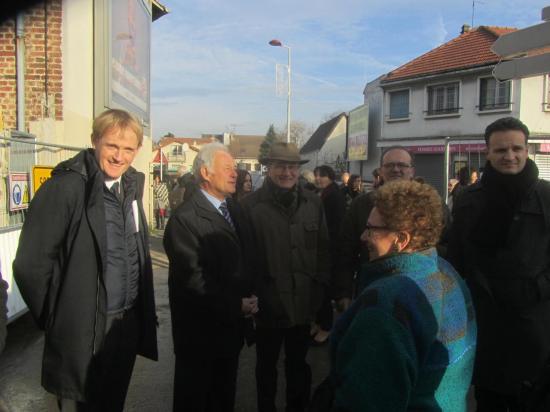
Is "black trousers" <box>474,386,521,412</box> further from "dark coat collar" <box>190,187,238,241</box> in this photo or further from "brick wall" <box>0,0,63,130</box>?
"brick wall" <box>0,0,63,130</box>

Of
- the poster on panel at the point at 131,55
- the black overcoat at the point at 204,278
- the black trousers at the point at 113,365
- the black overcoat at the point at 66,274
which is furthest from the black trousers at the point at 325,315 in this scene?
the poster on panel at the point at 131,55

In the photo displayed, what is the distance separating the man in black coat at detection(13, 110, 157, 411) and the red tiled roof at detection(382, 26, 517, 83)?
79.4 ft

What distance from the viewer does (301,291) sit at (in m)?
3.50

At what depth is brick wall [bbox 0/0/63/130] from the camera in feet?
28.9

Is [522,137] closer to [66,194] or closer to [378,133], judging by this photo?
[66,194]

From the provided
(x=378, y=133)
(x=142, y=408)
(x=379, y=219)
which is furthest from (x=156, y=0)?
(x=378, y=133)

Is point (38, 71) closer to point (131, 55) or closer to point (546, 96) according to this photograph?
point (131, 55)

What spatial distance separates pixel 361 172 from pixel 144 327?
31102 mm

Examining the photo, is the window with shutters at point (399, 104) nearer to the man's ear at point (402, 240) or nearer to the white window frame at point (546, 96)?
the white window frame at point (546, 96)

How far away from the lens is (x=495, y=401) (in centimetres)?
282

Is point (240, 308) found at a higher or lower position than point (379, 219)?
lower

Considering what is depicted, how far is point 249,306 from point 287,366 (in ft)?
2.50

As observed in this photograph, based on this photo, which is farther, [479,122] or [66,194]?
[479,122]

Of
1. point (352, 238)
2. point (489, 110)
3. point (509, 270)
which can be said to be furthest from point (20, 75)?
point (489, 110)
